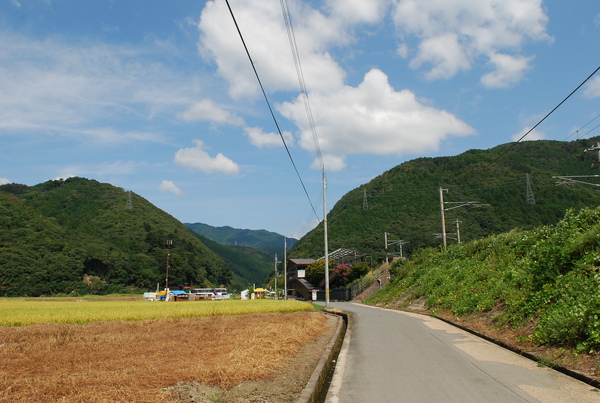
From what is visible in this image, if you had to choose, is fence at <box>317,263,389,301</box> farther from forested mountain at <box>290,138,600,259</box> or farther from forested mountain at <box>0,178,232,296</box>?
forested mountain at <box>0,178,232,296</box>

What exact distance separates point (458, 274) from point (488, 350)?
49.0 feet

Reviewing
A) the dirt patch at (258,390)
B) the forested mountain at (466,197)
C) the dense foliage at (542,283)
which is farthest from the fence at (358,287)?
the dirt patch at (258,390)

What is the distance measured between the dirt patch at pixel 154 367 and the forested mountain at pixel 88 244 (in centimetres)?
7571

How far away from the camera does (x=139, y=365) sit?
→ 6.88 metres

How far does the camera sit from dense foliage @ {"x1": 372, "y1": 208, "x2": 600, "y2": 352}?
8430 millimetres

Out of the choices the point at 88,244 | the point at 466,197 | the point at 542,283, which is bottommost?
the point at 542,283

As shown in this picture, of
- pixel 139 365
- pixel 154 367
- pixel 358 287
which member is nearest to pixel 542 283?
pixel 154 367

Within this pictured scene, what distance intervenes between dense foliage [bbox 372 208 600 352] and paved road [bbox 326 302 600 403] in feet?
→ 4.06

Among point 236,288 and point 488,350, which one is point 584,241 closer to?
point 488,350

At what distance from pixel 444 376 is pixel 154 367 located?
16.2ft

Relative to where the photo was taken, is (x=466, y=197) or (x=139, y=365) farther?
(x=466, y=197)

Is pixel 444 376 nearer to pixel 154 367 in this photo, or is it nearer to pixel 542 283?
pixel 154 367

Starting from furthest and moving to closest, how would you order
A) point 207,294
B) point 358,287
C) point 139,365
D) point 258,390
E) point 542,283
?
point 207,294 < point 358,287 < point 542,283 < point 139,365 < point 258,390

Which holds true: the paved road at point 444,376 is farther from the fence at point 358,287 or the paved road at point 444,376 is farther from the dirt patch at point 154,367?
the fence at point 358,287
